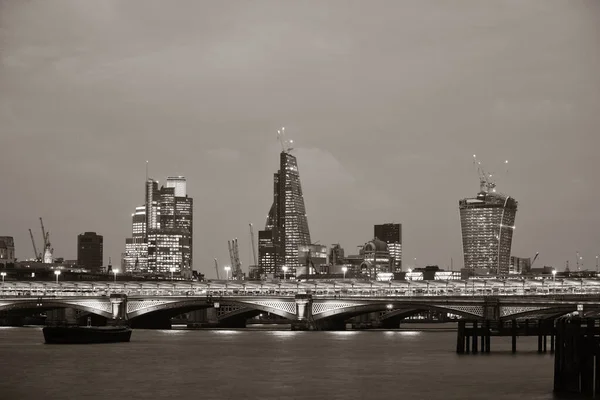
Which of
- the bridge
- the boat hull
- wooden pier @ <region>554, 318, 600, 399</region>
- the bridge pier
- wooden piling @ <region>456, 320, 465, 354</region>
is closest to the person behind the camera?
wooden pier @ <region>554, 318, 600, 399</region>

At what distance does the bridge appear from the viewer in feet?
497

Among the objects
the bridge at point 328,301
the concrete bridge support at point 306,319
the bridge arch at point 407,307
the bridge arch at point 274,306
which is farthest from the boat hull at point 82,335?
the bridge arch at point 407,307

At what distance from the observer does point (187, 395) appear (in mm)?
61812

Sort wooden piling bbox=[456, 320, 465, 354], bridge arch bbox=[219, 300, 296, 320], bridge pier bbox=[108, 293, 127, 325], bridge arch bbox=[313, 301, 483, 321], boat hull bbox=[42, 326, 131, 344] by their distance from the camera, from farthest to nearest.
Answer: bridge pier bbox=[108, 293, 127, 325] → bridge arch bbox=[219, 300, 296, 320] → bridge arch bbox=[313, 301, 483, 321] → boat hull bbox=[42, 326, 131, 344] → wooden piling bbox=[456, 320, 465, 354]

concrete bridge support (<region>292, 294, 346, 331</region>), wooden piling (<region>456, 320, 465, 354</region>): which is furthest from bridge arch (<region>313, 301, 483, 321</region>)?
wooden piling (<region>456, 320, 465, 354</region>)

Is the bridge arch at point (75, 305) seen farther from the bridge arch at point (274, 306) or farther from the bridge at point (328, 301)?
the bridge arch at point (274, 306)

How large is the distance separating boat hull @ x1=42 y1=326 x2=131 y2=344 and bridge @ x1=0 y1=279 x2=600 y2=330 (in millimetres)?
39063

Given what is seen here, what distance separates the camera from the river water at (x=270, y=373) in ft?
207

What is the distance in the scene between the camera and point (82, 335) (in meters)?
127

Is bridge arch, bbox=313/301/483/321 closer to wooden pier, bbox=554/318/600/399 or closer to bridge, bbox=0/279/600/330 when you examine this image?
bridge, bbox=0/279/600/330

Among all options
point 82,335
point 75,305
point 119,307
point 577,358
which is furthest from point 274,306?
point 577,358

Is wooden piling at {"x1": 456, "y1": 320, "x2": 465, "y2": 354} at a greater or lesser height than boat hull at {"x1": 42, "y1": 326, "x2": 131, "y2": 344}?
greater

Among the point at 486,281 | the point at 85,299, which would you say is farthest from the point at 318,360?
the point at 486,281

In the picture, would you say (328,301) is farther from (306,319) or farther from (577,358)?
(577,358)
